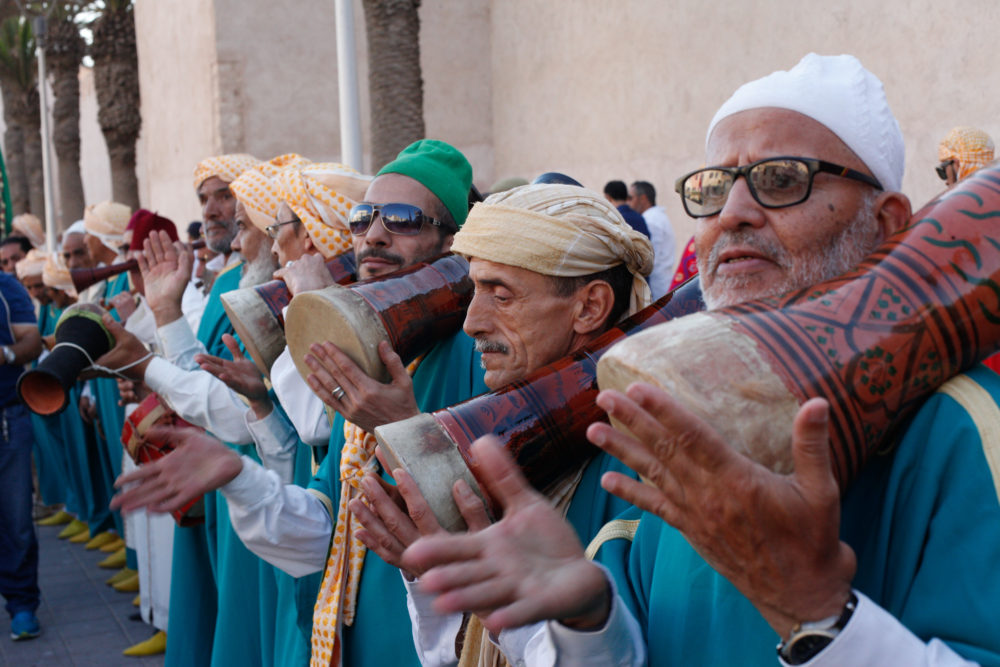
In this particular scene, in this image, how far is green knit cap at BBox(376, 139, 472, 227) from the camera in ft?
9.91

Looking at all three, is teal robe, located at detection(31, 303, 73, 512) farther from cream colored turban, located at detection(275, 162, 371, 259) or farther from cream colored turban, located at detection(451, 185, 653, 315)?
cream colored turban, located at detection(451, 185, 653, 315)

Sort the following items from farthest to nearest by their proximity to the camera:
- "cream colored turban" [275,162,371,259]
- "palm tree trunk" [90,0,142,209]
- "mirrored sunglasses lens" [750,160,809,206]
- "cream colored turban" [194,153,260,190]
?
1. "palm tree trunk" [90,0,142,209]
2. "cream colored turban" [194,153,260,190]
3. "cream colored turban" [275,162,371,259]
4. "mirrored sunglasses lens" [750,160,809,206]

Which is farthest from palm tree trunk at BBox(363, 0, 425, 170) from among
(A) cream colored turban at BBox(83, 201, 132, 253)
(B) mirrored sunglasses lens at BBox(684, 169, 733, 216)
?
(B) mirrored sunglasses lens at BBox(684, 169, 733, 216)

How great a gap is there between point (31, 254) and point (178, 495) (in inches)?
375

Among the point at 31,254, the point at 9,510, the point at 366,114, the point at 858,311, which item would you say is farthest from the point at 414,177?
the point at 366,114

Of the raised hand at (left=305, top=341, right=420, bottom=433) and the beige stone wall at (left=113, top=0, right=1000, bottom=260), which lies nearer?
the raised hand at (left=305, top=341, right=420, bottom=433)

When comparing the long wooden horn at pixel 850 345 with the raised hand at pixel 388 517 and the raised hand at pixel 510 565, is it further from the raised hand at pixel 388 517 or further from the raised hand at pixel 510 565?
the raised hand at pixel 388 517

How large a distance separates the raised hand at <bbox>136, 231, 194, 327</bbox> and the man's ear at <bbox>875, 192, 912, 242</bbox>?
3.27 metres

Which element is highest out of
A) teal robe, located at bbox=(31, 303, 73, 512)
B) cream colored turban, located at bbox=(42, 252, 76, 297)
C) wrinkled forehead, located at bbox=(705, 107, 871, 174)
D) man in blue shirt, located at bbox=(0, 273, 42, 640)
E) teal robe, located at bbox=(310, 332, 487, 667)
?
wrinkled forehead, located at bbox=(705, 107, 871, 174)

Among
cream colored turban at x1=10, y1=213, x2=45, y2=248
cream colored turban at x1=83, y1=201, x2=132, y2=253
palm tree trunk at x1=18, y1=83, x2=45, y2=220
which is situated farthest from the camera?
palm tree trunk at x1=18, y1=83, x2=45, y2=220

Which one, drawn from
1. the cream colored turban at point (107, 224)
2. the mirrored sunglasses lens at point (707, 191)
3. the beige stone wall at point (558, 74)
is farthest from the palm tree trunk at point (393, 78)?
the mirrored sunglasses lens at point (707, 191)

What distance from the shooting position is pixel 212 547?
4.27 metres

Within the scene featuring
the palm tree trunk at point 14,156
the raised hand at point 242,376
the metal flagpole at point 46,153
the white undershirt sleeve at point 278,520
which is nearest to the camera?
the white undershirt sleeve at point 278,520

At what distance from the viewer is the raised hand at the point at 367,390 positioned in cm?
228
